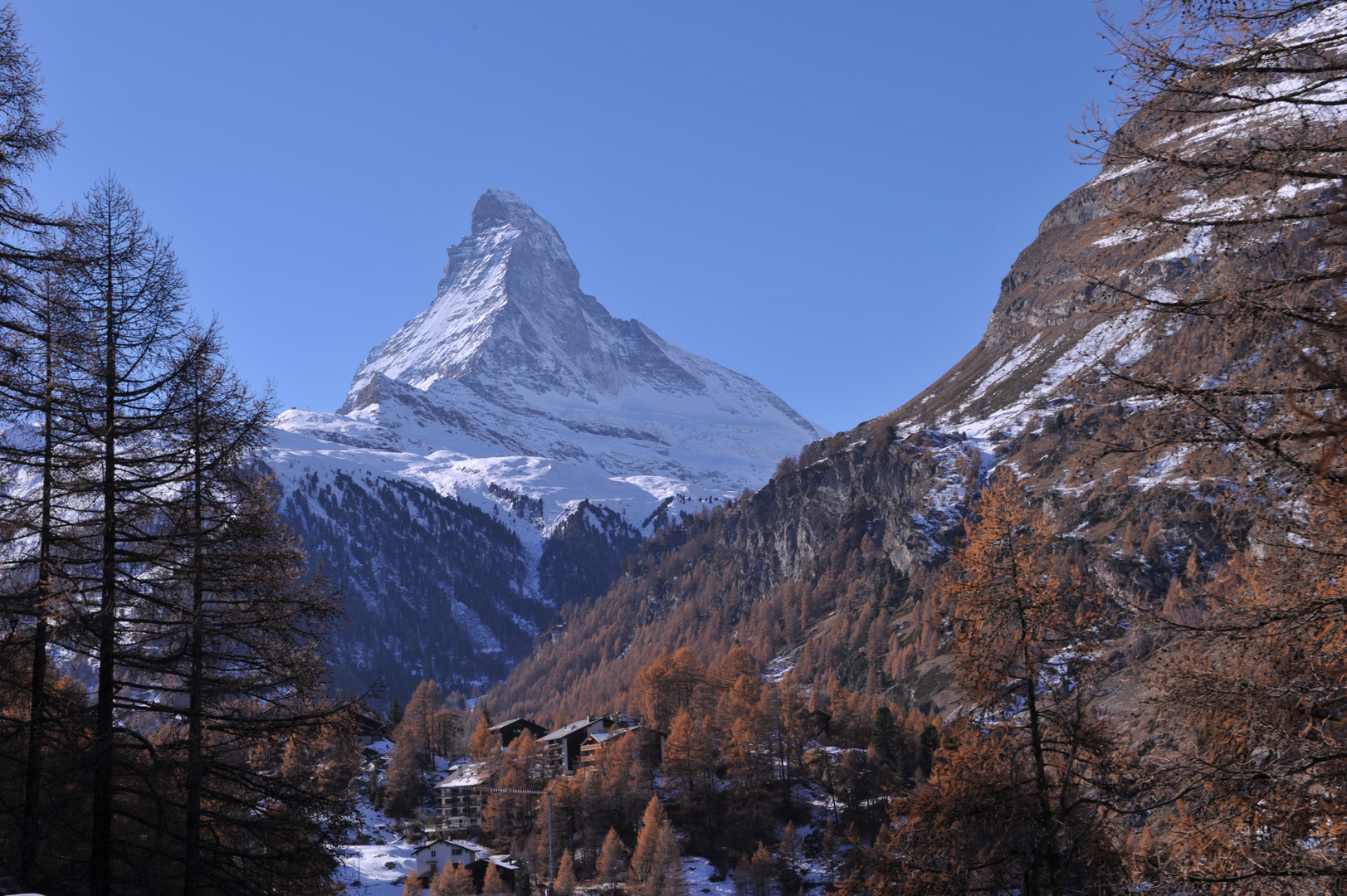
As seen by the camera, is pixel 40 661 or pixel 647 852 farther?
pixel 647 852

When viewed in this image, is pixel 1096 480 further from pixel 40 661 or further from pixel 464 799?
pixel 464 799

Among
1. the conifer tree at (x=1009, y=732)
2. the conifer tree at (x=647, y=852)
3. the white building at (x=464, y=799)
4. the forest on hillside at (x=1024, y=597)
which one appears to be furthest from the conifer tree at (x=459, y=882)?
the conifer tree at (x=1009, y=732)

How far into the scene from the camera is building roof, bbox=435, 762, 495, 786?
88875mm

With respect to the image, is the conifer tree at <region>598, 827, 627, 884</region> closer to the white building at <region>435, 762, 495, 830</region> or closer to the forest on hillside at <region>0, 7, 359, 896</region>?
the white building at <region>435, 762, 495, 830</region>

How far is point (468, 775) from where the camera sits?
307 feet

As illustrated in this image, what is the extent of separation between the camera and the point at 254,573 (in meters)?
15.0

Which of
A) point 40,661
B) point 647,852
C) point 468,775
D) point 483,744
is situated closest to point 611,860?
point 647,852

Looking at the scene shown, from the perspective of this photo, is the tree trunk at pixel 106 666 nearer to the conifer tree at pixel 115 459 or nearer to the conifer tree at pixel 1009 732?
the conifer tree at pixel 115 459

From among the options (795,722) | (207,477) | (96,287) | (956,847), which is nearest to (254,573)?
(207,477)

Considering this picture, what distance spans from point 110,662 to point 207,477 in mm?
3309

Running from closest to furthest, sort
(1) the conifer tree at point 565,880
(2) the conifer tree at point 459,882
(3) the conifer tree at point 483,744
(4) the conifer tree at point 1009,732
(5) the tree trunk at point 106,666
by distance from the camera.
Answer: (5) the tree trunk at point 106,666 < (4) the conifer tree at point 1009,732 < (2) the conifer tree at point 459,882 < (1) the conifer tree at point 565,880 < (3) the conifer tree at point 483,744

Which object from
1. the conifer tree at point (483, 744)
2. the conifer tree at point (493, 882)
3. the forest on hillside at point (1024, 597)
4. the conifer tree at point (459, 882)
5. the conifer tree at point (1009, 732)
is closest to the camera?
the forest on hillside at point (1024, 597)

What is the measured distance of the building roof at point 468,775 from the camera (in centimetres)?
8888

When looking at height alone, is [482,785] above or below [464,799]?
above
